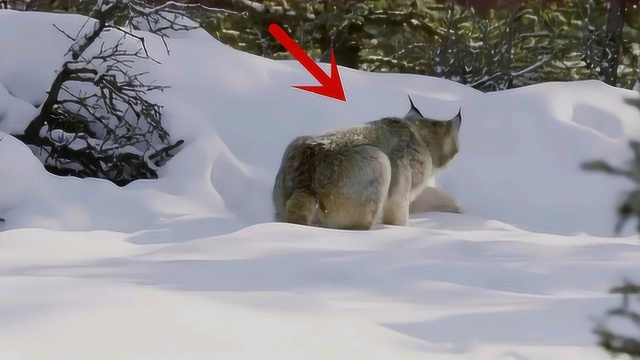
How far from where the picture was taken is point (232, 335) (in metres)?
2.91

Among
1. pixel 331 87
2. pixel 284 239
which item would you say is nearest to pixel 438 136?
pixel 331 87

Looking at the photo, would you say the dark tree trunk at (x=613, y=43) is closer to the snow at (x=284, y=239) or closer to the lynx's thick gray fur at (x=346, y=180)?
the snow at (x=284, y=239)

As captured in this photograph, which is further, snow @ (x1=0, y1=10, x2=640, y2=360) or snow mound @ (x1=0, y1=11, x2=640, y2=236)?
snow mound @ (x1=0, y1=11, x2=640, y2=236)

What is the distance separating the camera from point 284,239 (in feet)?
16.9

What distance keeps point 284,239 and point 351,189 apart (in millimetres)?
1031

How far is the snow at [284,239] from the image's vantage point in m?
3.02

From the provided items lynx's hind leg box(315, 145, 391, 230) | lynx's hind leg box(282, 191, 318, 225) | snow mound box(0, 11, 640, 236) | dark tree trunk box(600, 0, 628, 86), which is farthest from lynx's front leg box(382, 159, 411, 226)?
dark tree trunk box(600, 0, 628, 86)

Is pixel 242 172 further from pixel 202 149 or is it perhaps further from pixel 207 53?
pixel 207 53

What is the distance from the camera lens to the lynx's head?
7.19 metres

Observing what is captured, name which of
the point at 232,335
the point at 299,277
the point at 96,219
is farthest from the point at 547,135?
the point at 232,335

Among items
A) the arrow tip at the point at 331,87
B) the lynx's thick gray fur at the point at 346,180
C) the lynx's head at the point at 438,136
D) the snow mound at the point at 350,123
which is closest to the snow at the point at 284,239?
the snow mound at the point at 350,123

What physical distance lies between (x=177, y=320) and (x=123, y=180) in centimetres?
460

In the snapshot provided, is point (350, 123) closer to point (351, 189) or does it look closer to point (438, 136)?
point (438, 136)

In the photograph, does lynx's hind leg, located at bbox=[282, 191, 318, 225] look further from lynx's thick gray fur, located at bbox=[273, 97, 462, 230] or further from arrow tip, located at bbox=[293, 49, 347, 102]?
arrow tip, located at bbox=[293, 49, 347, 102]
